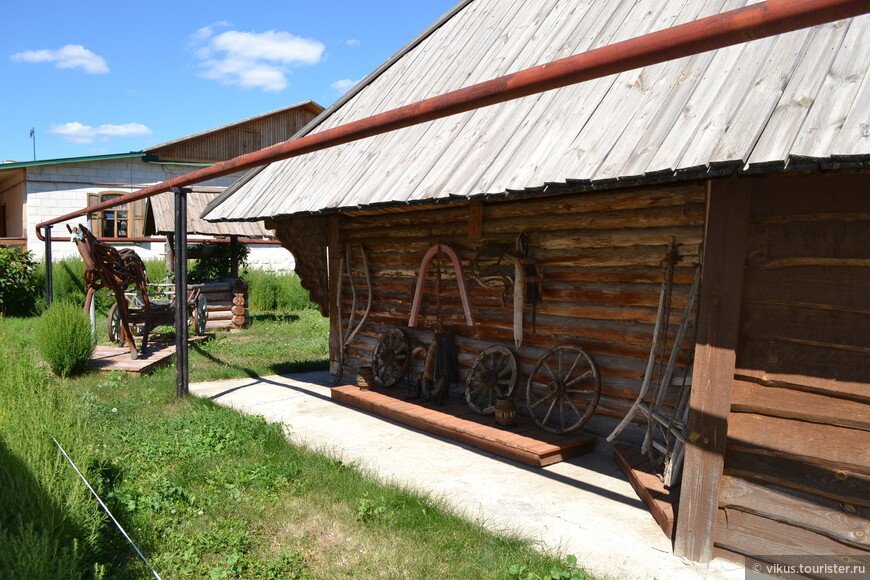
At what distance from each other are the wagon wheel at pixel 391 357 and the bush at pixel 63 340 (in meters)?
4.40

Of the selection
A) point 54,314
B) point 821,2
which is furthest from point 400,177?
point 54,314

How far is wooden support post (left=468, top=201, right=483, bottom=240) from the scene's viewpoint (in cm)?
698

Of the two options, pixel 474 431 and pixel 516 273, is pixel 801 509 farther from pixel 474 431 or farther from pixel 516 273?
pixel 516 273

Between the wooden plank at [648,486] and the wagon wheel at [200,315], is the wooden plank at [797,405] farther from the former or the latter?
the wagon wheel at [200,315]

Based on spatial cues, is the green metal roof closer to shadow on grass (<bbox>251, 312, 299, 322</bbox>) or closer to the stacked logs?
shadow on grass (<bbox>251, 312, 299, 322</bbox>)

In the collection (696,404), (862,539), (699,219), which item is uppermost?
(699,219)

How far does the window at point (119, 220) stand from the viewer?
22.9m

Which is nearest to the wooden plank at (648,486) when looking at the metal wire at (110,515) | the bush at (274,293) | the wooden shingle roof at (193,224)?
the metal wire at (110,515)

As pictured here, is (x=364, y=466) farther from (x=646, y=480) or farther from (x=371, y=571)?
(x=646, y=480)

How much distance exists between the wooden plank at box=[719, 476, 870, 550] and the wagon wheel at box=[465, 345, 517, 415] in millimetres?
3039

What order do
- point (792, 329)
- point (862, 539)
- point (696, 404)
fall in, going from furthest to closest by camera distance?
point (696, 404)
point (792, 329)
point (862, 539)

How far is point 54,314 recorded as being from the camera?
9305mm

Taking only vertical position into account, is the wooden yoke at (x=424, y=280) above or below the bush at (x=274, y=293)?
above

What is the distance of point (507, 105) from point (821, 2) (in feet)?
13.9
